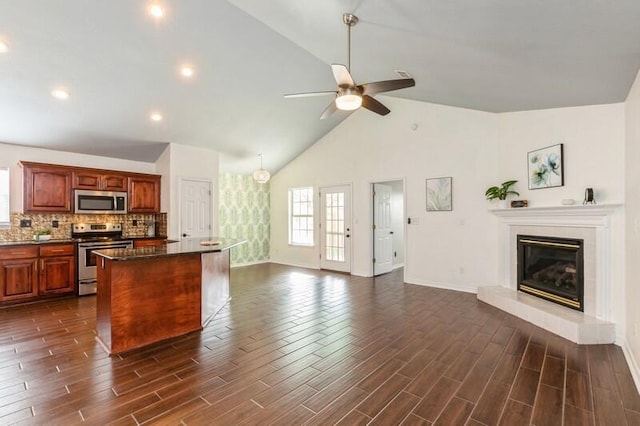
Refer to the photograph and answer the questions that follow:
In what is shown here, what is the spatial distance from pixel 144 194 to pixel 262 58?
3.60 m

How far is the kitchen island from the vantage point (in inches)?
120

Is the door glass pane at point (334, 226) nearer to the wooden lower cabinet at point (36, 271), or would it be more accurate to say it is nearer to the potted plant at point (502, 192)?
the potted plant at point (502, 192)

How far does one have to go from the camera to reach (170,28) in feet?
11.4

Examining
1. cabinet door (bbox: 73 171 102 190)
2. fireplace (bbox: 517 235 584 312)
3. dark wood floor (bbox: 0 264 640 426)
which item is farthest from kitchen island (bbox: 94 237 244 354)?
fireplace (bbox: 517 235 584 312)

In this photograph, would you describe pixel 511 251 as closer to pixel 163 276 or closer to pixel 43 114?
pixel 163 276

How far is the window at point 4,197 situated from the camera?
16.5ft

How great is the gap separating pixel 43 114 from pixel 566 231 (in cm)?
709

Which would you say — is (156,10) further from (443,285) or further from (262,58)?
(443,285)

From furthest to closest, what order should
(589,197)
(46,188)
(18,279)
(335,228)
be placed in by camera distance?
(335,228) → (46,188) → (18,279) → (589,197)

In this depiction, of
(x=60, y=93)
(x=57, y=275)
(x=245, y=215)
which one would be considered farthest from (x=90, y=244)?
(x=245, y=215)

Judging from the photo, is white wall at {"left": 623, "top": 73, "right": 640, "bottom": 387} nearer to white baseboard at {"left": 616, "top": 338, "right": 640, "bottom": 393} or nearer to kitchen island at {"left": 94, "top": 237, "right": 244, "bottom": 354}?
white baseboard at {"left": 616, "top": 338, "right": 640, "bottom": 393}

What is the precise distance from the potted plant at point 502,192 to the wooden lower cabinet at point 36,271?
668cm

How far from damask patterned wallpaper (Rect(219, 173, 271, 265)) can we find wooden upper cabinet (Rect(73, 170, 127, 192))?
2.21 meters

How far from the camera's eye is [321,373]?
8.71ft
